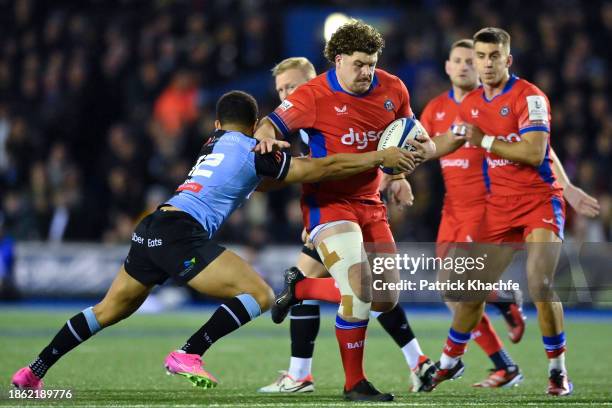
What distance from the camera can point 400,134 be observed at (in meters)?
7.28

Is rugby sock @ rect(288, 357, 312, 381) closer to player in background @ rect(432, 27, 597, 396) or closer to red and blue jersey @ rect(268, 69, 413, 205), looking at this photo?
player in background @ rect(432, 27, 597, 396)

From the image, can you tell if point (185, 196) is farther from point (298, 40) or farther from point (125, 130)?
point (298, 40)

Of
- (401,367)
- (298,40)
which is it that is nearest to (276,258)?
(298,40)

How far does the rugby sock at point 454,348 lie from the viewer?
322 inches

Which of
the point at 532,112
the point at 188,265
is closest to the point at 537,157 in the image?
the point at 532,112

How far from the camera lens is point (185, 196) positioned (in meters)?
7.16

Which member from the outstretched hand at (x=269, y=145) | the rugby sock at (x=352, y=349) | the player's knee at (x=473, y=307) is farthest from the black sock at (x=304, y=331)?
the outstretched hand at (x=269, y=145)

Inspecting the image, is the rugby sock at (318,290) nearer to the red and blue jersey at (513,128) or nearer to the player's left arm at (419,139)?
the player's left arm at (419,139)

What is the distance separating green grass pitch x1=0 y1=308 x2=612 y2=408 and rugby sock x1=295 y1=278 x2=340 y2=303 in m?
0.66

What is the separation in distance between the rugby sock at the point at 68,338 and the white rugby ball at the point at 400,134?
2.12 m

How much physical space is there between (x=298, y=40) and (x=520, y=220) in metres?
12.0

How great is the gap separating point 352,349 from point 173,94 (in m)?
11.0

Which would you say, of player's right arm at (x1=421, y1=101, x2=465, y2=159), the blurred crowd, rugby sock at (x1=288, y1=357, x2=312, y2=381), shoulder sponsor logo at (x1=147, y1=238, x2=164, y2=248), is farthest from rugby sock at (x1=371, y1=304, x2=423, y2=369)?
the blurred crowd

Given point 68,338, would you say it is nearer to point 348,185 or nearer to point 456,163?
point 348,185
